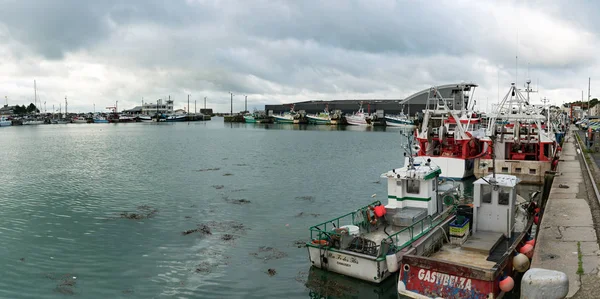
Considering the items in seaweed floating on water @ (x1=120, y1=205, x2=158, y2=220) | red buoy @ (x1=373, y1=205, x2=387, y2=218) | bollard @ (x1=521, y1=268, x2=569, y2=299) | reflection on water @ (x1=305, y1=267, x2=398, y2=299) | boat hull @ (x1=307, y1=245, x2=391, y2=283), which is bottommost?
Result: reflection on water @ (x1=305, y1=267, x2=398, y2=299)

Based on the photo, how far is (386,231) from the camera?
18188 millimetres

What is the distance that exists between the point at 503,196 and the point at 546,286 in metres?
9.27

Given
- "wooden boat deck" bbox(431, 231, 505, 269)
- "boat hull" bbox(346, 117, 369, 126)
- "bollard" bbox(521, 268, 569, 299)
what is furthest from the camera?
"boat hull" bbox(346, 117, 369, 126)

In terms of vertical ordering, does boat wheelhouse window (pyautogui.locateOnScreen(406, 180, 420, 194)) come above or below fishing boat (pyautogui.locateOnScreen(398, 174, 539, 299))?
above

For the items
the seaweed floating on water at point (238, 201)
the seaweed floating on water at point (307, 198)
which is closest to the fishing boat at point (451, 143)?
the seaweed floating on water at point (307, 198)

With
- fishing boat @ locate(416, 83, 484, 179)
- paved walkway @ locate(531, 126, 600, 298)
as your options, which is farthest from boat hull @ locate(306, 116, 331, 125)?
paved walkway @ locate(531, 126, 600, 298)

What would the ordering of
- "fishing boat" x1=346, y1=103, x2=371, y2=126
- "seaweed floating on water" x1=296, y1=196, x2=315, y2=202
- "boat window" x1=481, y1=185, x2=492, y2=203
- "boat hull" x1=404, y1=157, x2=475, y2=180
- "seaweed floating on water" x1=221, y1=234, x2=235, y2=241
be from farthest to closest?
"fishing boat" x1=346, y1=103, x2=371, y2=126 < "boat hull" x1=404, y1=157, x2=475, y2=180 < "seaweed floating on water" x1=296, y1=196, x2=315, y2=202 < "seaweed floating on water" x1=221, y1=234, x2=235, y2=241 < "boat window" x1=481, y1=185, x2=492, y2=203

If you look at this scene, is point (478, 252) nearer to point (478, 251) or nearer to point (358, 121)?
point (478, 251)

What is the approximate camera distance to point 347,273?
1612cm

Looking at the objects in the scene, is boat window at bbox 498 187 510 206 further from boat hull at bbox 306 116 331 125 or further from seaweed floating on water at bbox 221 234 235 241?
boat hull at bbox 306 116 331 125

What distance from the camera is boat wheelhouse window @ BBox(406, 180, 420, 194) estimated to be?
19.6m

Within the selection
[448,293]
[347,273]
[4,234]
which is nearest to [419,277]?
[448,293]

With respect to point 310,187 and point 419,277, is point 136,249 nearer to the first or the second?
point 419,277

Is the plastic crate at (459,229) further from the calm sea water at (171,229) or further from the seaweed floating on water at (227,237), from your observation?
the seaweed floating on water at (227,237)
